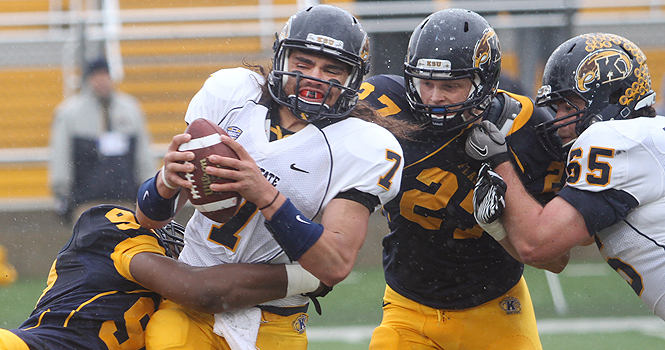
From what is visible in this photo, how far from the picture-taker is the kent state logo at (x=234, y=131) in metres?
2.65

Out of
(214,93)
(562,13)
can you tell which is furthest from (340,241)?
(562,13)

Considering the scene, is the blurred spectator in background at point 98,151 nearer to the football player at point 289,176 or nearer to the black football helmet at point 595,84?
the football player at point 289,176

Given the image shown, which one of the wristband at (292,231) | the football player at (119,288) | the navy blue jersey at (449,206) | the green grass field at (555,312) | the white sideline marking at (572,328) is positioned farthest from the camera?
the white sideline marking at (572,328)

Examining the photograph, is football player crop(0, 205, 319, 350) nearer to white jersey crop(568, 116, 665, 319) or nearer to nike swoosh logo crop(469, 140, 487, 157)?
nike swoosh logo crop(469, 140, 487, 157)

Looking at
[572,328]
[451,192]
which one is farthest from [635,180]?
[572,328]

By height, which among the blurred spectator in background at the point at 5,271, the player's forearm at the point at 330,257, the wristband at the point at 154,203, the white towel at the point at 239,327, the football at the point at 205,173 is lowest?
the blurred spectator in background at the point at 5,271

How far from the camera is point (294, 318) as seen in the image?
275cm

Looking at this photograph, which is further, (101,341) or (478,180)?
(478,180)

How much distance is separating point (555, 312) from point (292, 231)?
4.49m

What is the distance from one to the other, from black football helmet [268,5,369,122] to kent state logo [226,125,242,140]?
0.19m

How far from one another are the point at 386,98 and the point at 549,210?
3.02 feet

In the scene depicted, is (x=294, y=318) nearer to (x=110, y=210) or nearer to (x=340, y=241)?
(x=340, y=241)

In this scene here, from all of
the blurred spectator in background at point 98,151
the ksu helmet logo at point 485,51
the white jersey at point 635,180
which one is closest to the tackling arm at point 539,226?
the white jersey at point 635,180

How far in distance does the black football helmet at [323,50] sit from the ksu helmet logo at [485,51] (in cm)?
53
